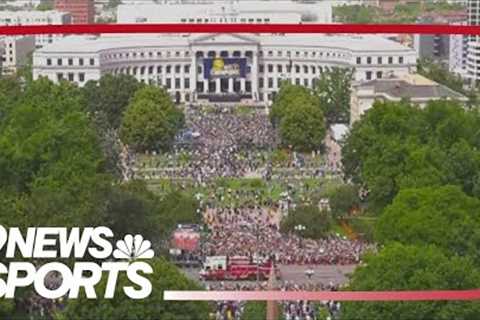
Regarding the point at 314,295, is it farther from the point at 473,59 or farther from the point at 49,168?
the point at 473,59

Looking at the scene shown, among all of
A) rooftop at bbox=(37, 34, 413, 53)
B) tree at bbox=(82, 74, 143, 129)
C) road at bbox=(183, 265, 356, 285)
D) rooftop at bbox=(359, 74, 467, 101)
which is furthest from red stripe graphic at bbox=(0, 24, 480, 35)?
rooftop at bbox=(37, 34, 413, 53)

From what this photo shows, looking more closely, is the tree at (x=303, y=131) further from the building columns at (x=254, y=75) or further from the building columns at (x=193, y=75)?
the building columns at (x=193, y=75)

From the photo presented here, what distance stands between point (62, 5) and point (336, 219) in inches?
1850

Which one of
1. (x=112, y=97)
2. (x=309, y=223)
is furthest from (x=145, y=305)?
(x=112, y=97)

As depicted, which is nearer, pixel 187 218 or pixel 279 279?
pixel 279 279

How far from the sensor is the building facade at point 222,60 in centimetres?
4359

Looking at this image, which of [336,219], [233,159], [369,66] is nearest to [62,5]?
[369,66]

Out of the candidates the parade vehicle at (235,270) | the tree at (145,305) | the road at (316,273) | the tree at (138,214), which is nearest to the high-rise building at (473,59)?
the tree at (138,214)

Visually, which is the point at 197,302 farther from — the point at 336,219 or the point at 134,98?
the point at 134,98

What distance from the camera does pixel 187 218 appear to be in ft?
65.6

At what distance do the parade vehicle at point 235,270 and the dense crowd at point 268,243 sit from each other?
21.8 inches

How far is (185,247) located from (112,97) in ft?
55.4

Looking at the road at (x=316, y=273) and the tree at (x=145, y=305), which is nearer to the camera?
the tree at (x=145, y=305)

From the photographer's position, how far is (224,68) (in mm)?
49000
